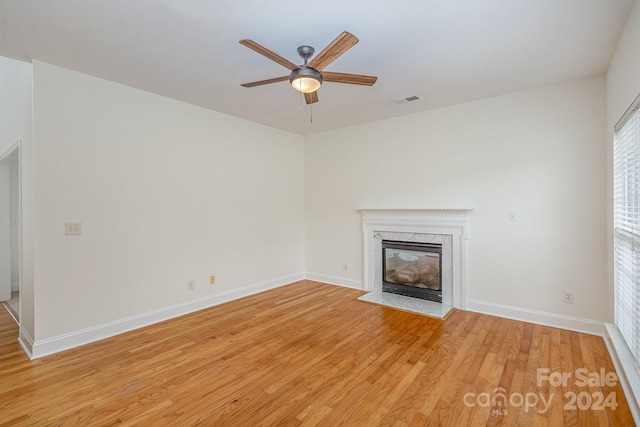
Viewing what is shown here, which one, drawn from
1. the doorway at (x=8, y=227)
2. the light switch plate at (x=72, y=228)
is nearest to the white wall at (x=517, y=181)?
the light switch plate at (x=72, y=228)

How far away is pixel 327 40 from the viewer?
2.37 m

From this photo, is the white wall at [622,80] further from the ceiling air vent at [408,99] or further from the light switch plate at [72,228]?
the light switch plate at [72,228]

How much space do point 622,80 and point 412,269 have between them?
9.40 ft

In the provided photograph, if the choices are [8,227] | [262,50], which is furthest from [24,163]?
[262,50]

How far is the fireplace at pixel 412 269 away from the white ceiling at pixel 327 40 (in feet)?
6.70

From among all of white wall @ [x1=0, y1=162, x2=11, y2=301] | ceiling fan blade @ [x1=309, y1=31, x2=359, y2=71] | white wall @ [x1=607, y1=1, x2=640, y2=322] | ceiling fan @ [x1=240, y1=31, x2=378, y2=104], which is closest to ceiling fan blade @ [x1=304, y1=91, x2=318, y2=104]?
ceiling fan @ [x1=240, y1=31, x2=378, y2=104]

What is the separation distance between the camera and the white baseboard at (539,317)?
3066mm

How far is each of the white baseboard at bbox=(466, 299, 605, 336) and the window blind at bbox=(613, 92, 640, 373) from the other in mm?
380

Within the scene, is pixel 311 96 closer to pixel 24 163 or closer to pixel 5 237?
pixel 24 163

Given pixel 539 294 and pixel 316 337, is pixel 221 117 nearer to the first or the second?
pixel 316 337

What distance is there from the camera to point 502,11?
205cm

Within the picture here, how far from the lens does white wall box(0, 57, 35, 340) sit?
2736 millimetres

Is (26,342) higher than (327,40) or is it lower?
lower

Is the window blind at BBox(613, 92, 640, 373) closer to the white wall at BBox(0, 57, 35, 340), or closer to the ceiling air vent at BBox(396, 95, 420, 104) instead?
the ceiling air vent at BBox(396, 95, 420, 104)
